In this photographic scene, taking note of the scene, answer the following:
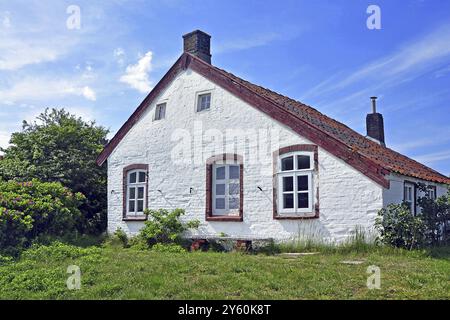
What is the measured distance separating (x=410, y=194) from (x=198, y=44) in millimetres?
9101

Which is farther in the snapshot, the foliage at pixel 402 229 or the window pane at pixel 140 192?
the window pane at pixel 140 192

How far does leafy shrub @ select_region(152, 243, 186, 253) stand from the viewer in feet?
43.6

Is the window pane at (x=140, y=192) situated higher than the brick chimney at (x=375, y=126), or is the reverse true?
the brick chimney at (x=375, y=126)

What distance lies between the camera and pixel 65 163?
744 inches

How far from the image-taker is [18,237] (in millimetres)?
12703

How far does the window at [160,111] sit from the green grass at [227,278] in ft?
25.0

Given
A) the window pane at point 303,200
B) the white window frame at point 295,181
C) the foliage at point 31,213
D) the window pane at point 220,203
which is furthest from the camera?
the window pane at point 220,203

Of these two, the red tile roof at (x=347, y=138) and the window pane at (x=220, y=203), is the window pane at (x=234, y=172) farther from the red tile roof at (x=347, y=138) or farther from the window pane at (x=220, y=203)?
the red tile roof at (x=347, y=138)

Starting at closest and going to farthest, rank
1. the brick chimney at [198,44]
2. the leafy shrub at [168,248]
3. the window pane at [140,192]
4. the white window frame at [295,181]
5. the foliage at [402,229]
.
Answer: the foliage at [402,229]
the white window frame at [295,181]
the leafy shrub at [168,248]
the brick chimney at [198,44]
the window pane at [140,192]

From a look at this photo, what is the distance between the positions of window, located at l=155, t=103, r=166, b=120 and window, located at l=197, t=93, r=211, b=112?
1.72 m

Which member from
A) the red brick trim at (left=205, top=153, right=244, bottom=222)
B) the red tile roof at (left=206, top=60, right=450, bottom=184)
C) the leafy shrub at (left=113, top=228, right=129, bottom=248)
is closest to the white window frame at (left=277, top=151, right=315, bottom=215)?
the red tile roof at (left=206, top=60, right=450, bottom=184)

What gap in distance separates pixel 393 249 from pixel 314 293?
4.97 meters

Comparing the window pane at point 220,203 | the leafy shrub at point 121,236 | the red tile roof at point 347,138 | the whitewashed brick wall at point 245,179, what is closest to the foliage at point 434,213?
the whitewashed brick wall at point 245,179

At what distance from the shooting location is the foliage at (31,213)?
41.2 feet
